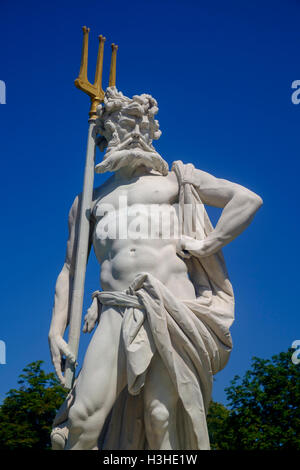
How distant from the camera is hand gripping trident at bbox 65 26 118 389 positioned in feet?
22.5

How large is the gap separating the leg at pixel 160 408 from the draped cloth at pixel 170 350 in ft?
0.26

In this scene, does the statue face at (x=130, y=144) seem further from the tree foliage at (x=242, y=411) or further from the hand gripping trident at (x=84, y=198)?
the tree foliage at (x=242, y=411)

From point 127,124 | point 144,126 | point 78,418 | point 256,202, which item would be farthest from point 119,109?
point 78,418

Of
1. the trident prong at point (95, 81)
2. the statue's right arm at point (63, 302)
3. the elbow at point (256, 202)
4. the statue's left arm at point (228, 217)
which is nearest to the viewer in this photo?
the statue's right arm at point (63, 302)

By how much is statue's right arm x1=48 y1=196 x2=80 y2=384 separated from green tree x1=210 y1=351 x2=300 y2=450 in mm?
13995

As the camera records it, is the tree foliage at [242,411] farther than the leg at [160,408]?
Yes

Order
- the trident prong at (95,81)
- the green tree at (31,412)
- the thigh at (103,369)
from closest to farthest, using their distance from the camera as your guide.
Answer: the thigh at (103,369) → the trident prong at (95,81) → the green tree at (31,412)

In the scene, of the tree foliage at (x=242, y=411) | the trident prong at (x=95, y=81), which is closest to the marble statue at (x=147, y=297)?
the trident prong at (x=95, y=81)

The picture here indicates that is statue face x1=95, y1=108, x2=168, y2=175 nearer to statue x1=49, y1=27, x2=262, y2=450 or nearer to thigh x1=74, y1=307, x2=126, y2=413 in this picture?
statue x1=49, y1=27, x2=262, y2=450

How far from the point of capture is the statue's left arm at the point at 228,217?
684 cm

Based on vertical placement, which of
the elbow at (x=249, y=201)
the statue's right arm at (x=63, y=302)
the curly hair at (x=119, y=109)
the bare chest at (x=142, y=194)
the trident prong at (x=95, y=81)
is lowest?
the statue's right arm at (x=63, y=302)

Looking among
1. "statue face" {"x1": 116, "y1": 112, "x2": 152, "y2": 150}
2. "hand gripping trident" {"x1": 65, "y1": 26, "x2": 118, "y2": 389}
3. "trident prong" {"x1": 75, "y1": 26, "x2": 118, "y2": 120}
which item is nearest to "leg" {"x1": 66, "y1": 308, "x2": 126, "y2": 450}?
"hand gripping trident" {"x1": 65, "y1": 26, "x2": 118, "y2": 389}

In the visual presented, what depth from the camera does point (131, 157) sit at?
721 centimetres
